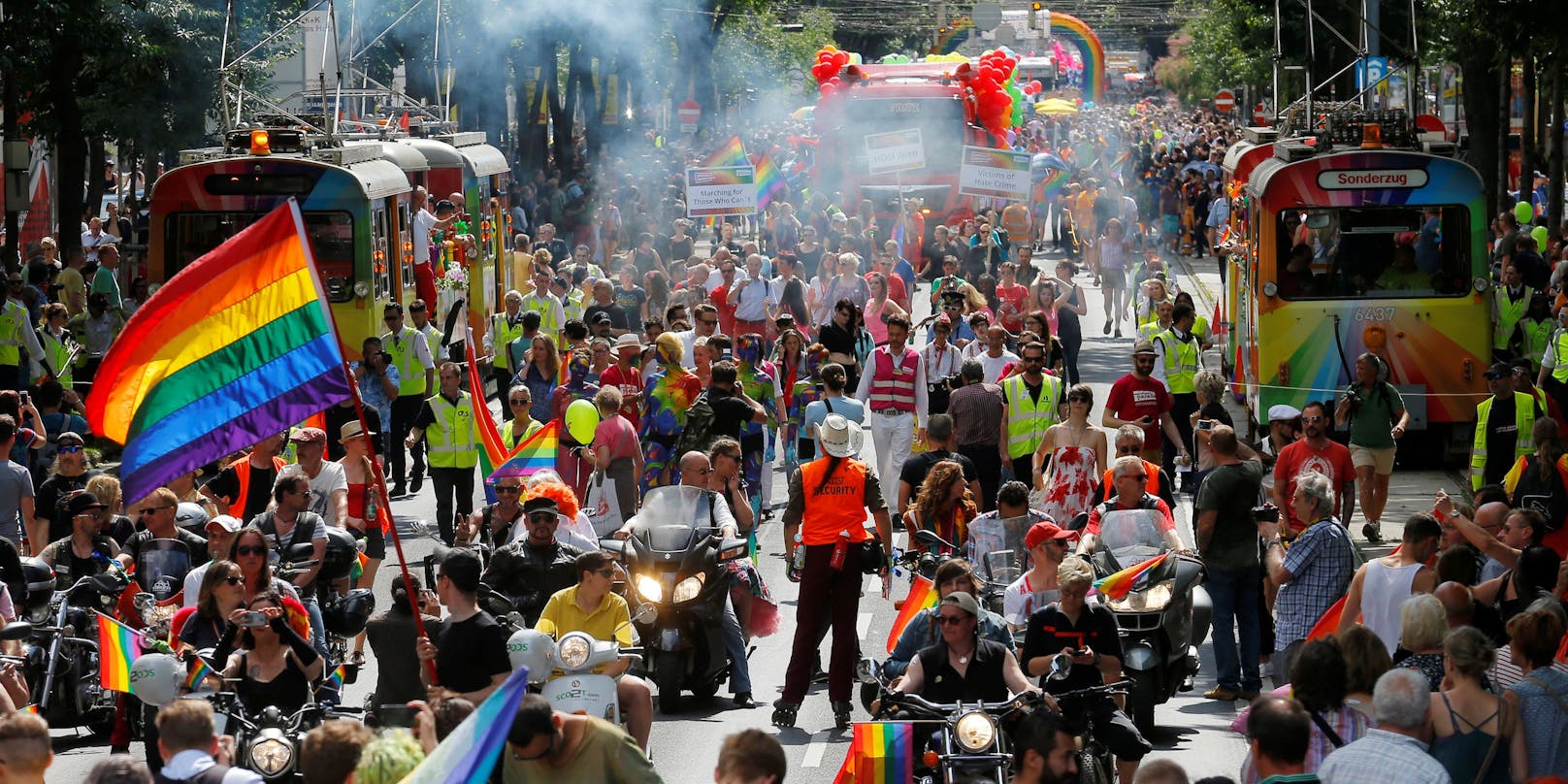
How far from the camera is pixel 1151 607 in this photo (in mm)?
10875

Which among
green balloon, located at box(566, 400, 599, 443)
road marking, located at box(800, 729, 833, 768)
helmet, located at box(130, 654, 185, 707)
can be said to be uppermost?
green balloon, located at box(566, 400, 599, 443)

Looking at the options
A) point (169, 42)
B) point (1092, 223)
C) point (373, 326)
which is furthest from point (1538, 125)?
point (373, 326)

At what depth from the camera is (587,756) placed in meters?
7.52

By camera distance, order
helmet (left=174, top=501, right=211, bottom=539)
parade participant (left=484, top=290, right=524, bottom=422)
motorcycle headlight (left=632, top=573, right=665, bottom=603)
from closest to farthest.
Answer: motorcycle headlight (left=632, top=573, right=665, bottom=603), helmet (left=174, top=501, right=211, bottom=539), parade participant (left=484, top=290, right=524, bottom=422)

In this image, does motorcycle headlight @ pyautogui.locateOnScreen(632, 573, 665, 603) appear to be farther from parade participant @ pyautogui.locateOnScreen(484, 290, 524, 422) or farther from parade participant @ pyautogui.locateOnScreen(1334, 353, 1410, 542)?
parade participant @ pyautogui.locateOnScreen(484, 290, 524, 422)

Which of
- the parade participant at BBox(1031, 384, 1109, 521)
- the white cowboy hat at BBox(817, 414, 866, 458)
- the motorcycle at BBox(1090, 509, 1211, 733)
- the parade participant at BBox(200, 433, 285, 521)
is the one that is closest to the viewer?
the motorcycle at BBox(1090, 509, 1211, 733)

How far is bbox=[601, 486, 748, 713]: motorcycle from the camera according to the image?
38.8 feet

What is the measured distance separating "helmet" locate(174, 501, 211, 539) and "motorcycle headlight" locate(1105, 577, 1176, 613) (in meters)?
5.08

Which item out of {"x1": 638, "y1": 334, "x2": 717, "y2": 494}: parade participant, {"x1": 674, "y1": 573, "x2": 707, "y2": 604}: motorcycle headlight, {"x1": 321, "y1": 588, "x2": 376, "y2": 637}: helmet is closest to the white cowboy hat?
{"x1": 674, "y1": 573, "x2": 707, "y2": 604}: motorcycle headlight

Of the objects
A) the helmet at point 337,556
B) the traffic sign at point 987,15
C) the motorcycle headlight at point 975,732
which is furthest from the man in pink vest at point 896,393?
the traffic sign at point 987,15

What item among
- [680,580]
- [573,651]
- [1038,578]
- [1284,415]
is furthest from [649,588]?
[1284,415]

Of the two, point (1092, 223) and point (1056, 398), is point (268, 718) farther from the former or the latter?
point (1092, 223)

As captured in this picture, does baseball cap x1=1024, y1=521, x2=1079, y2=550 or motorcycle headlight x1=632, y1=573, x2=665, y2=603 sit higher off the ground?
baseball cap x1=1024, y1=521, x2=1079, y2=550

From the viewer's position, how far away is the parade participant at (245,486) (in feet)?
45.2
